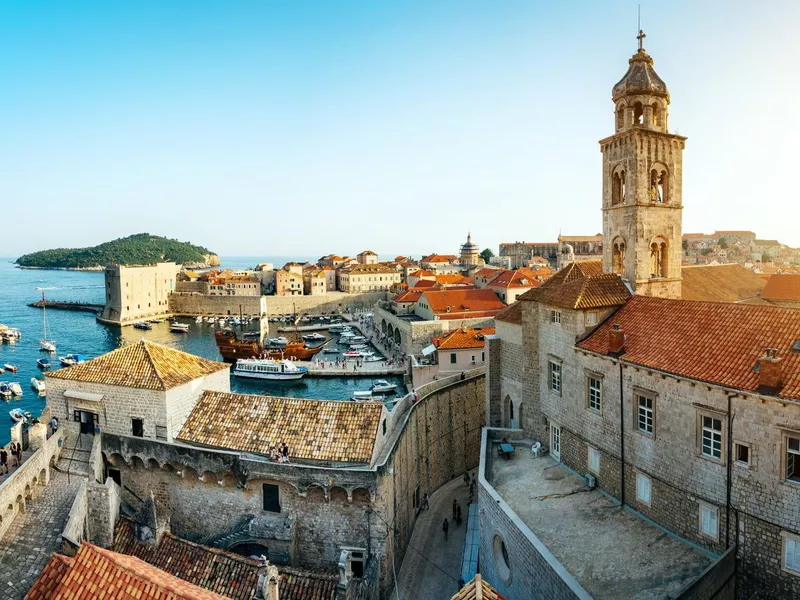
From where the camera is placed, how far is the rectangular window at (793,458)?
11484mm

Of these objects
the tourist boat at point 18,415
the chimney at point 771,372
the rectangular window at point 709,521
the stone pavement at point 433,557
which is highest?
the chimney at point 771,372

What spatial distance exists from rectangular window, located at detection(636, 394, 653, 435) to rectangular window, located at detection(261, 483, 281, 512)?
10.8 meters

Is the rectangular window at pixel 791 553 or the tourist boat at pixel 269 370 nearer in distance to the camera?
the rectangular window at pixel 791 553

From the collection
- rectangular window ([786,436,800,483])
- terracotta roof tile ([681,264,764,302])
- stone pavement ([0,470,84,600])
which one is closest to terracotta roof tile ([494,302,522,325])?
terracotta roof tile ([681,264,764,302])

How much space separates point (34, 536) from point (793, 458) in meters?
20.8

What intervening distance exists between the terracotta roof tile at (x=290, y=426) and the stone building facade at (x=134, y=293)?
78096 mm

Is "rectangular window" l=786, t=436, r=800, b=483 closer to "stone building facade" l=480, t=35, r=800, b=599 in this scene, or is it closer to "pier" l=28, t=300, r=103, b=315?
"stone building facade" l=480, t=35, r=800, b=599

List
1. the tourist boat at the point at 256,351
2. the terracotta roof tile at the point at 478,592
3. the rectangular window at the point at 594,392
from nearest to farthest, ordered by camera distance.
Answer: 1. the terracotta roof tile at the point at 478,592
2. the rectangular window at the point at 594,392
3. the tourist boat at the point at 256,351

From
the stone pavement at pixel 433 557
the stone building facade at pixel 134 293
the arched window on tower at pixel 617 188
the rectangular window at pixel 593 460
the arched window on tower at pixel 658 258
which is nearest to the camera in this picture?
the stone pavement at pixel 433 557

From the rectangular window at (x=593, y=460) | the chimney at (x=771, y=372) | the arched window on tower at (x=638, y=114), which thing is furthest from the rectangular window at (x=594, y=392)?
the arched window on tower at (x=638, y=114)

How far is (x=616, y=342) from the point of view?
16641 mm

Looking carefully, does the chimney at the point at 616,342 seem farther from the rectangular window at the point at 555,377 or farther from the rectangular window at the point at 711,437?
the rectangular window at the point at 711,437

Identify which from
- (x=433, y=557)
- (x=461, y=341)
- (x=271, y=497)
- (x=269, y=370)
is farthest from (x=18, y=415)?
(x=433, y=557)

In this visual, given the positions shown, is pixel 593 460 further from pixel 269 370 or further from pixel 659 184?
pixel 269 370
